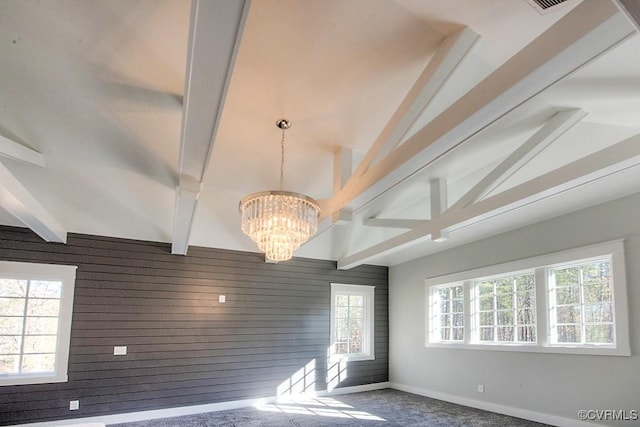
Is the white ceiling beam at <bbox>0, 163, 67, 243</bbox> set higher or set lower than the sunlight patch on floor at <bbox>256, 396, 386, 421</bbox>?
higher

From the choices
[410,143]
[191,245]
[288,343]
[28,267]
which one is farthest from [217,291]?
[410,143]

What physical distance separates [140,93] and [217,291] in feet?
12.1

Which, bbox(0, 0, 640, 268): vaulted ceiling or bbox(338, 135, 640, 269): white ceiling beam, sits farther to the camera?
bbox(338, 135, 640, 269): white ceiling beam

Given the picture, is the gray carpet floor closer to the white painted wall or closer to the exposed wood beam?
the white painted wall

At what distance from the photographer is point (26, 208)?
4.17m

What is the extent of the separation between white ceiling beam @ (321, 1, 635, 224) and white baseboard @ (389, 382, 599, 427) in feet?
12.7

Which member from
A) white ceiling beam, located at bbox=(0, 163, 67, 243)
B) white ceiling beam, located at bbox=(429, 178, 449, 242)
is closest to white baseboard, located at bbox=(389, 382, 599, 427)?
white ceiling beam, located at bbox=(429, 178, 449, 242)

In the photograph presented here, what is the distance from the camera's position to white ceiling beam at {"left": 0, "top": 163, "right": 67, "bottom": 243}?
3609mm

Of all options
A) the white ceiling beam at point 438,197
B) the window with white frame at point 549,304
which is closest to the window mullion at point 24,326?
the white ceiling beam at point 438,197

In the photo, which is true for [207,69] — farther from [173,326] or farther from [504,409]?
[504,409]

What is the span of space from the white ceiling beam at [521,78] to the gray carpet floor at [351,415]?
12.4 ft

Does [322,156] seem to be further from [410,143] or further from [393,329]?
[393,329]

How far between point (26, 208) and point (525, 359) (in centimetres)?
615

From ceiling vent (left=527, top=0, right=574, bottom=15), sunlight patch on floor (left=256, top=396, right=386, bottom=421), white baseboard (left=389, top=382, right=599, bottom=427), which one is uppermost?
ceiling vent (left=527, top=0, right=574, bottom=15)
